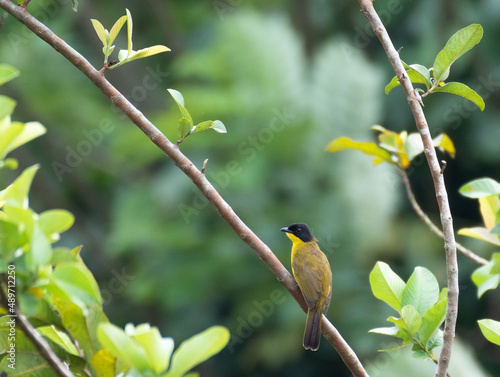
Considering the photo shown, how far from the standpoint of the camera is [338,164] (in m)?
5.95

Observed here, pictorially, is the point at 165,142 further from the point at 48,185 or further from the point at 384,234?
the point at 48,185

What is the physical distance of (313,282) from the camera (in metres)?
2.29

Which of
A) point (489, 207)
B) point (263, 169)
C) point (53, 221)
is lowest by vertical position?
point (263, 169)

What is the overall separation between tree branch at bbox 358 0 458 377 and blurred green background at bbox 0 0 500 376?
3906 mm

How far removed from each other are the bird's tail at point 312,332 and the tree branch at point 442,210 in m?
1.01

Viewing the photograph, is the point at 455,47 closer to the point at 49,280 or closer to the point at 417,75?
the point at 417,75

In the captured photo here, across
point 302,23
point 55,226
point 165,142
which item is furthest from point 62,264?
point 302,23

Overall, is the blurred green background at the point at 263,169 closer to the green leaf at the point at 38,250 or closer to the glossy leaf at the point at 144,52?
the glossy leaf at the point at 144,52

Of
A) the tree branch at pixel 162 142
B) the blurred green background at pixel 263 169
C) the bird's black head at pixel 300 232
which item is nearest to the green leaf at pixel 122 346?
the tree branch at pixel 162 142

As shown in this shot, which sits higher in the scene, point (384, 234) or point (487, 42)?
point (487, 42)

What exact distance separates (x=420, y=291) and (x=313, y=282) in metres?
1.01

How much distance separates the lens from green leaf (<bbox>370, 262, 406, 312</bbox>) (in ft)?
4.19

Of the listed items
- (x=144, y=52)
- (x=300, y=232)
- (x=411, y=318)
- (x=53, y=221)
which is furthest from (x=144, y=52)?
(x=300, y=232)

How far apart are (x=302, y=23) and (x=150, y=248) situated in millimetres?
3280
